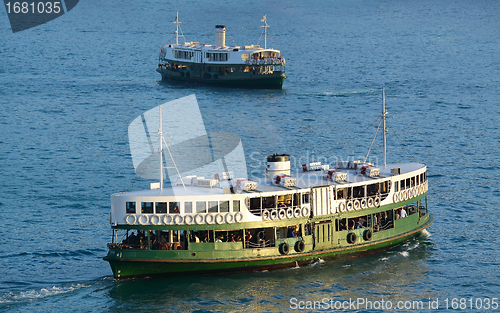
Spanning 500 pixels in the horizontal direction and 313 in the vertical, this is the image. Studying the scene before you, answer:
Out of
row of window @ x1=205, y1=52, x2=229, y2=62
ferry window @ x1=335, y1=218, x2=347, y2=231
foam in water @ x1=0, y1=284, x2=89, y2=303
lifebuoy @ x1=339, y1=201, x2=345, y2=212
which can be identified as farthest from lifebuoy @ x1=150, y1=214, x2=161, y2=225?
row of window @ x1=205, y1=52, x2=229, y2=62

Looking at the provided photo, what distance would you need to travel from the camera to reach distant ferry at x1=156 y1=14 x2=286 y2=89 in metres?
109

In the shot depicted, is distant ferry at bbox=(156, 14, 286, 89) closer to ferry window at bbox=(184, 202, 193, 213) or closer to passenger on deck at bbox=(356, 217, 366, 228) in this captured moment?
passenger on deck at bbox=(356, 217, 366, 228)

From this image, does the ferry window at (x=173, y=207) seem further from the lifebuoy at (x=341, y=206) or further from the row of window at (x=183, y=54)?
A: the row of window at (x=183, y=54)

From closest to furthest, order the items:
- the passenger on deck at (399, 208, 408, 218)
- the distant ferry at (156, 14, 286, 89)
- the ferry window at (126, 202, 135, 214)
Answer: the ferry window at (126, 202, 135, 214) → the passenger on deck at (399, 208, 408, 218) → the distant ferry at (156, 14, 286, 89)

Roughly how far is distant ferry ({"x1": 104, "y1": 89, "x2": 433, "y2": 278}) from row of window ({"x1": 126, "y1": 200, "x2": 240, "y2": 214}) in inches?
2.2

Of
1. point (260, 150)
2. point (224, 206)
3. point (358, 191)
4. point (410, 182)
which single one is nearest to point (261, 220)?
point (224, 206)

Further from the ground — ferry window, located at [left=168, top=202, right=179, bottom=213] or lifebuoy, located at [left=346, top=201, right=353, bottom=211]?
ferry window, located at [left=168, top=202, right=179, bottom=213]

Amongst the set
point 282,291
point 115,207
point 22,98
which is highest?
point 22,98

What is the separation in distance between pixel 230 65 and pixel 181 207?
231 feet

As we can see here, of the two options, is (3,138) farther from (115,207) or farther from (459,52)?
(459,52)

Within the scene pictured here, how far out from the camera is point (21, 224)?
53.3m

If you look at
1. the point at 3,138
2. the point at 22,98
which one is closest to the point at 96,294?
the point at 3,138

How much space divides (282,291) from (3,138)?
50.9m

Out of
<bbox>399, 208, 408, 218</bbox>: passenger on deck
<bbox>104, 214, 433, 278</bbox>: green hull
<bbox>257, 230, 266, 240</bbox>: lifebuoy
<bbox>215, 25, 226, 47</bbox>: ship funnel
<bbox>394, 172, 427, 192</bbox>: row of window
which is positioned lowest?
<bbox>104, 214, 433, 278</bbox>: green hull
